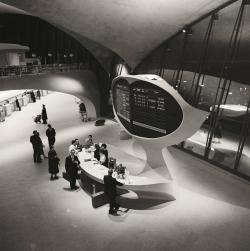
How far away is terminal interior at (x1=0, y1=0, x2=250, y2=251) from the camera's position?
6.30 metres

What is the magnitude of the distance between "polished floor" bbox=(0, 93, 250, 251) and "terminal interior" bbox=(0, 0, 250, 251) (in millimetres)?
31

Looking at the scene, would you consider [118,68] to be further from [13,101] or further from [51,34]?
[13,101]

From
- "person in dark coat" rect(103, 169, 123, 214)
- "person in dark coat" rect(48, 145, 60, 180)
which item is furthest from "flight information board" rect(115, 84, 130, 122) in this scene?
"person in dark coat" rect(48, 145, 60, 180)

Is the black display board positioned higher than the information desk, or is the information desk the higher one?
the black display board

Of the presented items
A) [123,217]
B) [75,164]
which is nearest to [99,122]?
[75,164]

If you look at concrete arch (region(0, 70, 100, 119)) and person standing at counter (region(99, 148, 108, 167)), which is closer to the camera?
person standing at counter (region(99, 148, 108, 167))

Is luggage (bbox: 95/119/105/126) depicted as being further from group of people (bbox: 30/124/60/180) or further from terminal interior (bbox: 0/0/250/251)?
group of people (bbox: 30/124/60/180)

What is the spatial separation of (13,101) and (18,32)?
17.0 ft

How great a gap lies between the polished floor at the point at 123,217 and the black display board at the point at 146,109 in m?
1.58

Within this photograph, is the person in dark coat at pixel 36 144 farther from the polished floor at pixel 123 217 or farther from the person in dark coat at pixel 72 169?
the person in dark coat at pixel 72 169

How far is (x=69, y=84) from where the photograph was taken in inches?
648

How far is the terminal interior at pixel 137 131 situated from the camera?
630 cm

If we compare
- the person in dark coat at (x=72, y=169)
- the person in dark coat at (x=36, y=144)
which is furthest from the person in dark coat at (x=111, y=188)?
the person in dark coat at (x=36, y=144)

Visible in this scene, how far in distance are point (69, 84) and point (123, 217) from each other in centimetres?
1134
